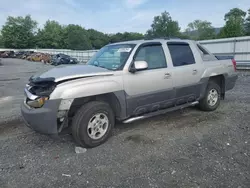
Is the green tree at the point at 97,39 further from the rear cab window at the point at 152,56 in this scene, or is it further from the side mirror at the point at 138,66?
the side mirror at the point at 138,66

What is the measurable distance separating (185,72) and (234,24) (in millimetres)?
55149

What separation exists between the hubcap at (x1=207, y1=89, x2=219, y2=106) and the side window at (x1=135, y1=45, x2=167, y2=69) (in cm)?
173

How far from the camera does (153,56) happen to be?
13.9 feet

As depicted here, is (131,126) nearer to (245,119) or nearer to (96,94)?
(96,94)

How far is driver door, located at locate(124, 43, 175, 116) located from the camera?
3844 mm

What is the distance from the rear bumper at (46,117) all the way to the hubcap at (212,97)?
3.75 m

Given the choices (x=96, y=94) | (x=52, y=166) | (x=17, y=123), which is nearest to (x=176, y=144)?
(x=96, y=94)

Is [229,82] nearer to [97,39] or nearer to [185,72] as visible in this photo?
[185,72]

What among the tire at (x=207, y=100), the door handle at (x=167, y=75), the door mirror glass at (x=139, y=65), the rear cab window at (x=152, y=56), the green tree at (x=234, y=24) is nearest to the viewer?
the door mirror glass at (x=139, y=65)

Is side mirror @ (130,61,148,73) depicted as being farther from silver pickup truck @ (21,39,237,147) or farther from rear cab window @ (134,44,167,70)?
rear cab window @ (134,44,167,70)

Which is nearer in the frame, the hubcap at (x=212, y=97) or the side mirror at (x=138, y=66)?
the side mirror at (x=138, y=66)

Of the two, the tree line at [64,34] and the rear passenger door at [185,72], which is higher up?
the tree line at [64,34]

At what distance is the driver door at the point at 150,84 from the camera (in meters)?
3.84

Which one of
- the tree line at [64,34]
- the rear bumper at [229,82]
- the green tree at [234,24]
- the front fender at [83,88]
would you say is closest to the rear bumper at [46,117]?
the front fender at [83,88]
